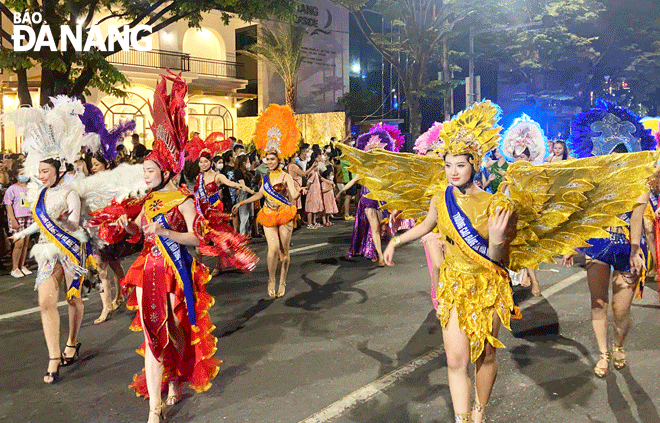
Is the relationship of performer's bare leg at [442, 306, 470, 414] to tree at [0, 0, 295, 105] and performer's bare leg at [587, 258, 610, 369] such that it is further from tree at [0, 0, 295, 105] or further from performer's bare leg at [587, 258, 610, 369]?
tree at [0, 0, 295, 105]

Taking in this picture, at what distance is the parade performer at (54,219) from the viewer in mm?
5102

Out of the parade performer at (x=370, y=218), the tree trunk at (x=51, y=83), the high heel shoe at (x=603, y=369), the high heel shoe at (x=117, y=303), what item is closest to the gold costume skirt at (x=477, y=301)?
the high heel shoe at (x=603, y=369)

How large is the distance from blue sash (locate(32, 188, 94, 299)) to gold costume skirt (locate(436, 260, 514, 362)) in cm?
331

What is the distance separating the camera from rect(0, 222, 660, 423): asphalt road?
4371 millimetres

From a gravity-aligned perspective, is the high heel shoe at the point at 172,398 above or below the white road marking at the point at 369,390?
above

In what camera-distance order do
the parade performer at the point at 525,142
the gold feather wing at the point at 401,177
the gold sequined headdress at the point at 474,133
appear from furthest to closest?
the parade performer at the point at 525,142
the gold feather wing at the point at 401,177
the gold sequined headdress at the point at 474,133

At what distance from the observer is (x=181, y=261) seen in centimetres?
429

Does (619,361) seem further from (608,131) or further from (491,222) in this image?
(491,222)

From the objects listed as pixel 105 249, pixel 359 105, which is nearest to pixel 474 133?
pixel 105 249

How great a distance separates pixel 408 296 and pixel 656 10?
40.4 meters

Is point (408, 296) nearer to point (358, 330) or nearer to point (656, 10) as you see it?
point (358, 330)

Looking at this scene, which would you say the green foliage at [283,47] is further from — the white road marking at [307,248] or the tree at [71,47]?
the white road marking at [307,248]

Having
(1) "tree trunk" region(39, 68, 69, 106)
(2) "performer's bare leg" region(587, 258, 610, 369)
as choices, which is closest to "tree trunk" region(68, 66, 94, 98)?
(1) "tree trunk" region(39, 68, 69, 106)

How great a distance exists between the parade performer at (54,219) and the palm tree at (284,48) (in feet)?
79.0
